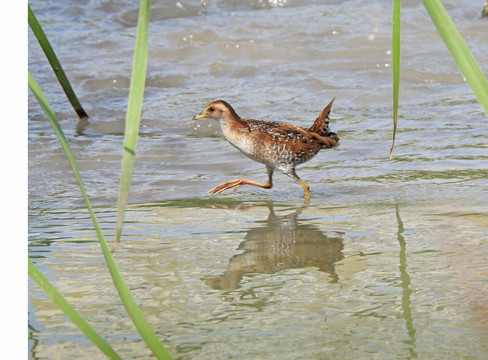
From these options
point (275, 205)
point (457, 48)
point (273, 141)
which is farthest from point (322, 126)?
point (457, 48)

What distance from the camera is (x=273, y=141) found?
6414 mm

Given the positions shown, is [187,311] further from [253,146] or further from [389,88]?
[389,88]

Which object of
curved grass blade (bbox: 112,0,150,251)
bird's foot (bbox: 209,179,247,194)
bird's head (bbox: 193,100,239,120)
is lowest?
bird's foot (bbox: 209,179,247,194)

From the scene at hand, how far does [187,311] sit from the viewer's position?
3.86m

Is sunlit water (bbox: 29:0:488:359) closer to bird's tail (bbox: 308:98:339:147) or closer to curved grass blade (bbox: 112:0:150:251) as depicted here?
bird's tail (bbox: 308:98:339:147)

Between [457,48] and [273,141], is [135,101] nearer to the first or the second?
[457,48]

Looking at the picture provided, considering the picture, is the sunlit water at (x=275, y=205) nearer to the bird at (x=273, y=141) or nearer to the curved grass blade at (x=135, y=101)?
the bird at (x=273, y=141)

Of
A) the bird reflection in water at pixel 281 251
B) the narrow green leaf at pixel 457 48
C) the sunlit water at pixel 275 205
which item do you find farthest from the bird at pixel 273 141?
the narrow green leaf at pixel 457 48

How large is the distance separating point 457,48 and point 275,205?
3.86m

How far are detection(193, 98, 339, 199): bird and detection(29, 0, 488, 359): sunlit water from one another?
7.7 inches

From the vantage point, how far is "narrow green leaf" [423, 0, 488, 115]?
2.14 meters

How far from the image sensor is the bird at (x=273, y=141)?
6398 millimetres

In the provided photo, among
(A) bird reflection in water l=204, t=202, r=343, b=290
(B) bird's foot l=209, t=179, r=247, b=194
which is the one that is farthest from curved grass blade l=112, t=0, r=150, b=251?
(B) bird's foot l=209, t=179, r=247, b=194

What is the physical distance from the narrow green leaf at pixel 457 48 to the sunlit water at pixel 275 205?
1409 millimetres
